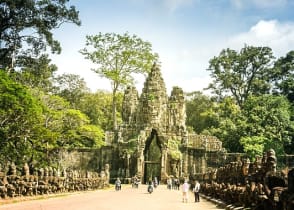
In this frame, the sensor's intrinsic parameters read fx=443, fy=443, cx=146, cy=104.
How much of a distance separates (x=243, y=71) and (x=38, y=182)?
47910 millimetres

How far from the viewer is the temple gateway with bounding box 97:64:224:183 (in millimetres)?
50438

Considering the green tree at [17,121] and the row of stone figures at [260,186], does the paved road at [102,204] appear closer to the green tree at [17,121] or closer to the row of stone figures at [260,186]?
the row of stone figures at [260,186]

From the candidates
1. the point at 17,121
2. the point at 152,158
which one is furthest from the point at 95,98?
the point at 17,121

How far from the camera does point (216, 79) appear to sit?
217 feet

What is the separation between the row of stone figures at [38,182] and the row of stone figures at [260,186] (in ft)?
29.4

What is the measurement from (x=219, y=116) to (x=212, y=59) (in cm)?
921

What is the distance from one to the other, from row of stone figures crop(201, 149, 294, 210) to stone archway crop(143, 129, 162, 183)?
27.8 m

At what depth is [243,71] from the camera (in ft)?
213

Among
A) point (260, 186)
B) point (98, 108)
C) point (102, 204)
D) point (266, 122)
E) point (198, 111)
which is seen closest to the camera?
point (260, 186)

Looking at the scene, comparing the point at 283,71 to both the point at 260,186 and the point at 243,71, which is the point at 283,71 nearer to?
the point at 243,71

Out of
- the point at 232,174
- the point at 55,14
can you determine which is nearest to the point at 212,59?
the point at 55,14

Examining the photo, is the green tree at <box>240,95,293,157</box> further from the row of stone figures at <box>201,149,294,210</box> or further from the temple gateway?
the row of stone figures at <box>201,149,294,210</box>

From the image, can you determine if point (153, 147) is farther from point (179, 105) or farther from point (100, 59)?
point (100, 59)

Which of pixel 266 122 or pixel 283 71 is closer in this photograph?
pixel 266 122
